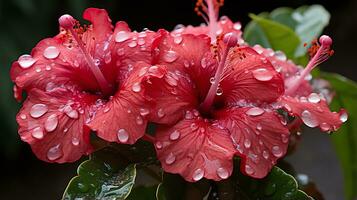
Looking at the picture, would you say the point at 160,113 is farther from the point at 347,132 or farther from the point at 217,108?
the point at 347,132

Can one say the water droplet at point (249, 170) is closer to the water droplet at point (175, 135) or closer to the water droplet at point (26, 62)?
the water droplet at point (175, 135)

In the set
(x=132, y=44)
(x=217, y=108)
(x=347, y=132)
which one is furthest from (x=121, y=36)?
(x=347, y=132)

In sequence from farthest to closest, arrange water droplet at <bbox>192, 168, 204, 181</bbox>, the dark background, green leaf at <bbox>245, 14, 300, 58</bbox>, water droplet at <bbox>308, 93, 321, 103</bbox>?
the dark background
green leaf at <bbox>245, 14, 300, 58</bbox>
water droplet at <bbox>308, 93, 321, 103</bbox>
water droplet at <bbox>192, 168, 204, 181</bbox>

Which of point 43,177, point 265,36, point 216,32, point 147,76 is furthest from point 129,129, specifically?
point 43,177

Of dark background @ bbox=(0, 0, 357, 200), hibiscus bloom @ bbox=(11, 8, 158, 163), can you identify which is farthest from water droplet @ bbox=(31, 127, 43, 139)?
dark background @ bbox=(0, 0, 357, 200)

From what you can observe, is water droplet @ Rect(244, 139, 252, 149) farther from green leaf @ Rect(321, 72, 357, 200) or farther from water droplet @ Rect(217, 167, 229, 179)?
green leaf @ Rect(321, 72, 357, 200)

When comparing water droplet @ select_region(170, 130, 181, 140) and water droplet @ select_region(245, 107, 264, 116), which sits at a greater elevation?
water droplet @ select_region(170, 130, 181, 140)

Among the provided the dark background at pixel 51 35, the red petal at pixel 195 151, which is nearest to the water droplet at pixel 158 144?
the red petal at pixel 195 151
